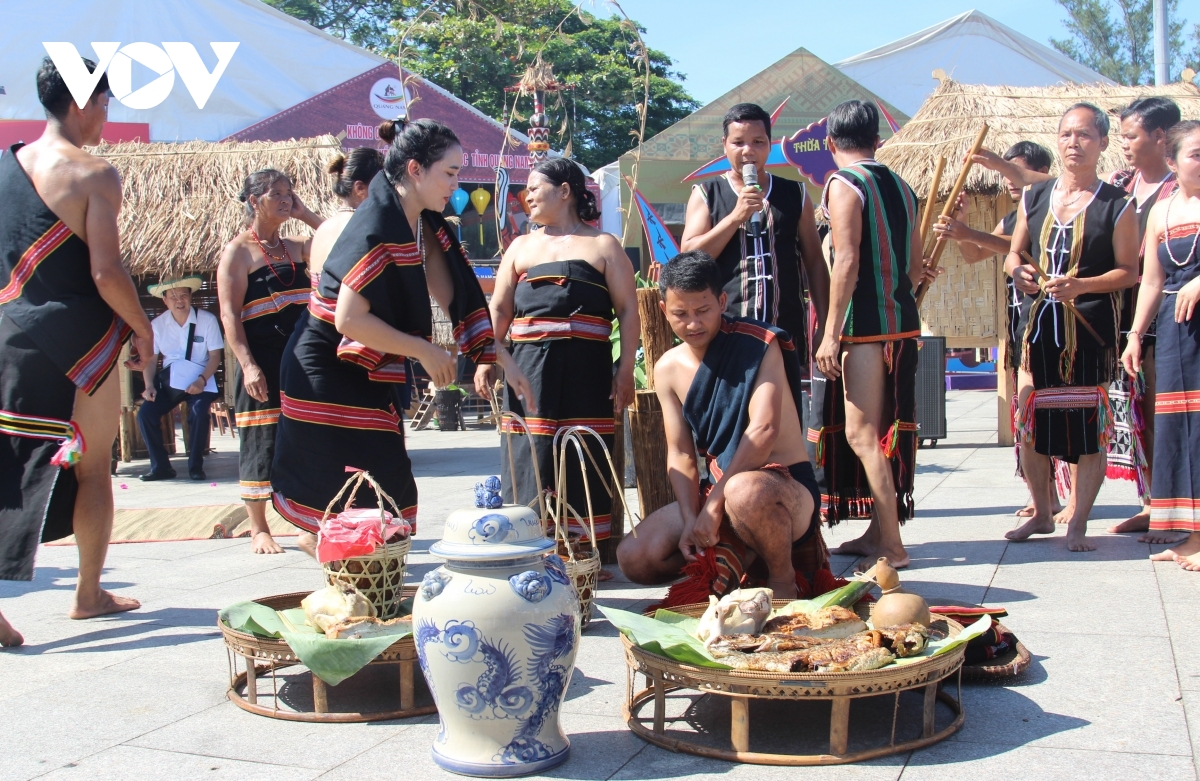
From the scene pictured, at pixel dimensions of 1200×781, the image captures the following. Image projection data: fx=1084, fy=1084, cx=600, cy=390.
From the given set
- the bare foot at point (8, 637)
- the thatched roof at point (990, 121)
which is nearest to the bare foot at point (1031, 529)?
the bare foot at point (8, 637)

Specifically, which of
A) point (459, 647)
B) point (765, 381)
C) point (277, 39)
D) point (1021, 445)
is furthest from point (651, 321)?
point (277, 39)

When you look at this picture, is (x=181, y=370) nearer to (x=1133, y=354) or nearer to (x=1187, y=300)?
(x=1133, y=354)

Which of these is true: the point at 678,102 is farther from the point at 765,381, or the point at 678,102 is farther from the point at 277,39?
the point at 765,381

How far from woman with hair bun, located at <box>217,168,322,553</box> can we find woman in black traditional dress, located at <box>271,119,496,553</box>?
1.62 meters

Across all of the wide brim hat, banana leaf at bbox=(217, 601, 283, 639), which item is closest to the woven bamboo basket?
banana leaf at bbox=(217, 601, 283, 639)

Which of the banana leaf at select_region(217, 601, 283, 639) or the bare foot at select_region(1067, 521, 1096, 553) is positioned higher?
the banana leaf at select_region(217, 601, 283, 639)

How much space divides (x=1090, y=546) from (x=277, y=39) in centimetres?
2660

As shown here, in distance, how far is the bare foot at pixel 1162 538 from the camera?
5.08m

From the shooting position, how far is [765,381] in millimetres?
3861

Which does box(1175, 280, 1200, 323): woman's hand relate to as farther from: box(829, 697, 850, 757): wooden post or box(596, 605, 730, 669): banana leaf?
box(829, 697, 850, 757): wooden post

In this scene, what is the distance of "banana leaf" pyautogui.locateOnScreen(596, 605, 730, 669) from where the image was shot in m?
2.70

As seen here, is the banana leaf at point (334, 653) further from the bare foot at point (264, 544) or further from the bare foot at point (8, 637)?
the bare foot at point (264, 544)

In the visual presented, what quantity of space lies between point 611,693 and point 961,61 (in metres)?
30.3

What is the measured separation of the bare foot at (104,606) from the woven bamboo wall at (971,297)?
286 inches
